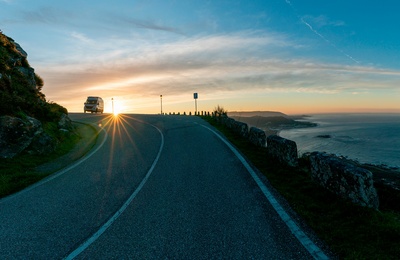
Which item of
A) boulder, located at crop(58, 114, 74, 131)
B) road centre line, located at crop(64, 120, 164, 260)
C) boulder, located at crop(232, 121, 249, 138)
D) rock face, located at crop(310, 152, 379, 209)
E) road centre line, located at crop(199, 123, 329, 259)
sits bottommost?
road centre line, located at crop(64, 120, 164, 260)

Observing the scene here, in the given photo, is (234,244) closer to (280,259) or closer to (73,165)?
(280,259)

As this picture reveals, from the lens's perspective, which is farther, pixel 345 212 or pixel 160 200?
pixel 160 200

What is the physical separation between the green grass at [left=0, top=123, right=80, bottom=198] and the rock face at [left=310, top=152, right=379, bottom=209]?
9.46m

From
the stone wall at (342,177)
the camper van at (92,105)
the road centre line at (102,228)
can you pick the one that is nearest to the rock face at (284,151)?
the stone wall at (342,177)

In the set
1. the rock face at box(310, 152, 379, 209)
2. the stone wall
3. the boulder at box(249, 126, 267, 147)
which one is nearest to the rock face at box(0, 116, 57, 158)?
the boulder at box(249, 126, 267, 147)

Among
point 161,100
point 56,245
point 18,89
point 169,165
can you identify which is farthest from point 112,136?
point 161,100

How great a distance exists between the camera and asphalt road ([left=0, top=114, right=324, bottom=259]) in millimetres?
4551

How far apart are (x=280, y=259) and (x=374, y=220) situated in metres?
2.30

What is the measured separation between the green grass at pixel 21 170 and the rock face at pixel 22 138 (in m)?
0.37

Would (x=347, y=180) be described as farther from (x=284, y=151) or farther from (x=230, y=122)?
(x=230, y=122)

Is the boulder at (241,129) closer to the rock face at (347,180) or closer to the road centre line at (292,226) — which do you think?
the road centre line at (292,226)

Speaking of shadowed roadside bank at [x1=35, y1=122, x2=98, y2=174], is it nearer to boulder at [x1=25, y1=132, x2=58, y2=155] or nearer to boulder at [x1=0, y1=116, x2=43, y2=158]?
boulder at [x1=25, y1=132, x2=58, y2=155]

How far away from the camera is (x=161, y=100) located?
56.7 m

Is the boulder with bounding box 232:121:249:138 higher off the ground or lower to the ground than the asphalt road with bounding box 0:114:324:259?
higher
